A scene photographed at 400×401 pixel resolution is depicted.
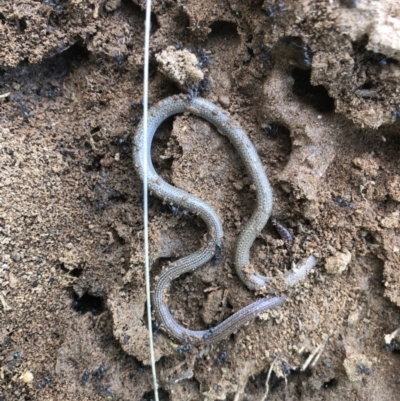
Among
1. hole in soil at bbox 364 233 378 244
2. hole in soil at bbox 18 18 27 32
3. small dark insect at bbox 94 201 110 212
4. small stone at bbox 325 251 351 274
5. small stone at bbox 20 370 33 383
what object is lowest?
small stone at bbox 20 370 33 383

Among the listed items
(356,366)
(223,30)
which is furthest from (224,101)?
(356,366)

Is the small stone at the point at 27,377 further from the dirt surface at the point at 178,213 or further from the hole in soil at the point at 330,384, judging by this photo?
the hole in soil at the point at 330,384

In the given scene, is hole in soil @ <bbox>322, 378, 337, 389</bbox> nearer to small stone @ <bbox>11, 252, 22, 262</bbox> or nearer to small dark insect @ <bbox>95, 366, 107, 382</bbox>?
small dark insect @ <bbox>95, 366, 107, 382</bbox>

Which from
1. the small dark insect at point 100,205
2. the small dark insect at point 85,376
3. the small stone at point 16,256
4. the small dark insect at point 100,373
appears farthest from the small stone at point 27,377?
the small dark insect at point 100,205

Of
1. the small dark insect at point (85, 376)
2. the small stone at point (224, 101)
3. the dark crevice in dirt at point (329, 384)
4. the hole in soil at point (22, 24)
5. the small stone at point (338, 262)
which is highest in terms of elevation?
the hole in soil at point (22, 24)

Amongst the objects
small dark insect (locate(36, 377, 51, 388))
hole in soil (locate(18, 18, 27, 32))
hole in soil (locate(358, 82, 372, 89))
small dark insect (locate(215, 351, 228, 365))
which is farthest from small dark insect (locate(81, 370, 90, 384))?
hole in soil (locate(358, 82, 372, 89))

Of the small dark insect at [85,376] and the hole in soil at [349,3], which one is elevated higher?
the hole in soil at [349,3]
